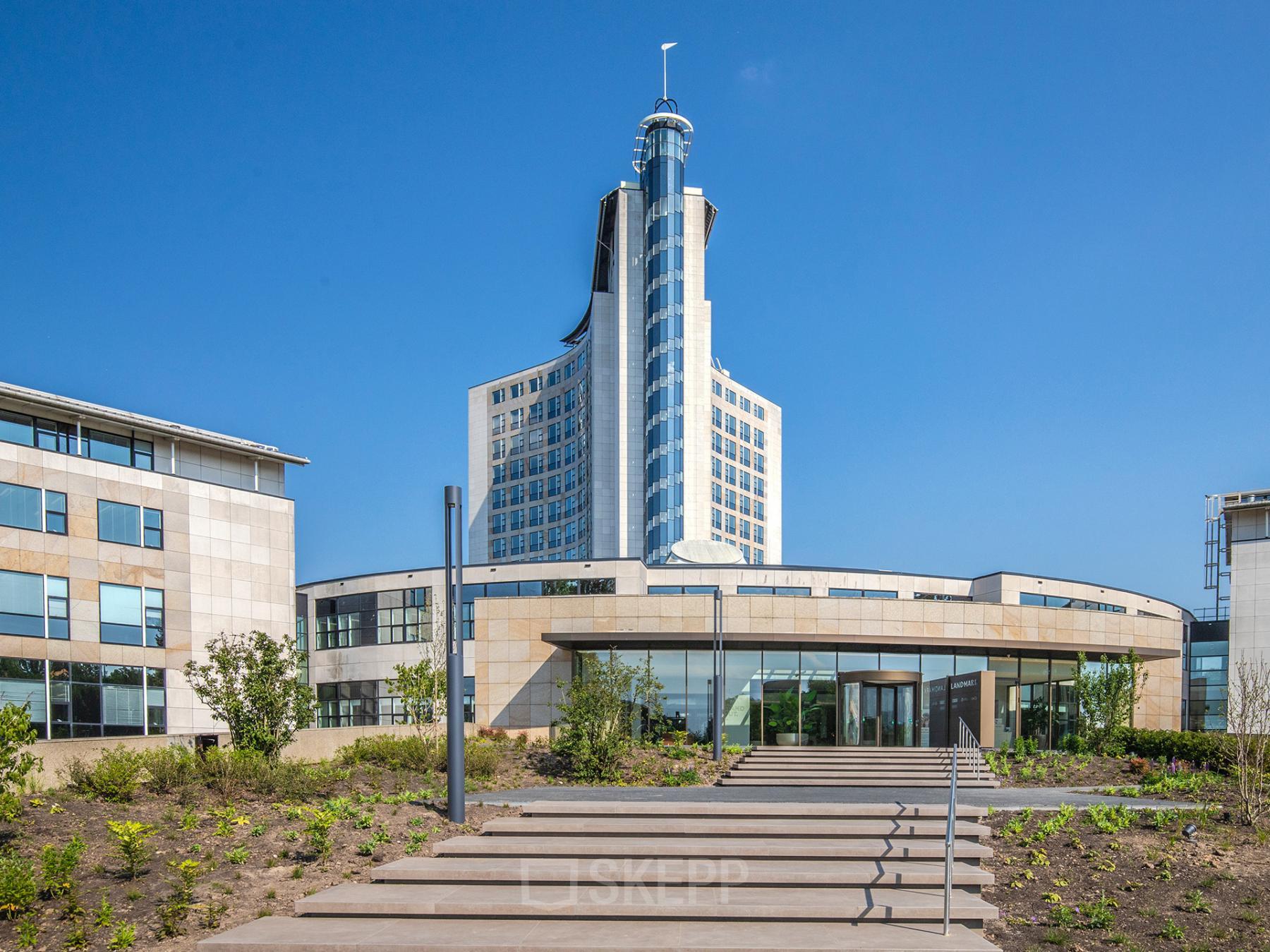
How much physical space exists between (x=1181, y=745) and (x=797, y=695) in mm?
10708

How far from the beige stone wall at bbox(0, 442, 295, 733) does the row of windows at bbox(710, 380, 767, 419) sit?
49374 mm

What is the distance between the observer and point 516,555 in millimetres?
93938

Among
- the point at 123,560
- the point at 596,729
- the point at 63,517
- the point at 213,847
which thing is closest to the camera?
the point at 213,847

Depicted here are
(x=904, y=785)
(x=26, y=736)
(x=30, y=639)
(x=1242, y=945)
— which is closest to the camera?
(x=1242, y=945)

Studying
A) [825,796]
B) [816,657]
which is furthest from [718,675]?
[825,796]

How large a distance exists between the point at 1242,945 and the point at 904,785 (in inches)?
542

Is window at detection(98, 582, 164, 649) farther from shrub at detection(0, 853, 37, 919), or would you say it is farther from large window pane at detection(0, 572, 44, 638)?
shrub at detection(0, 853, 37, 919)

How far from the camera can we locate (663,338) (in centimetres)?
8156

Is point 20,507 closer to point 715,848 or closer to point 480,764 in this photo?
point 480,764

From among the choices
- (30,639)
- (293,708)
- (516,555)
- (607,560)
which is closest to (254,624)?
(30,639)

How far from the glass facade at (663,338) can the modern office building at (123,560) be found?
1496 inches

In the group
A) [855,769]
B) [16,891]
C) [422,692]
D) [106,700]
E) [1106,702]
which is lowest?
[106,700]

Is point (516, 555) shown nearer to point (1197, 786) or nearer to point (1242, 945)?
point (1197, 786)

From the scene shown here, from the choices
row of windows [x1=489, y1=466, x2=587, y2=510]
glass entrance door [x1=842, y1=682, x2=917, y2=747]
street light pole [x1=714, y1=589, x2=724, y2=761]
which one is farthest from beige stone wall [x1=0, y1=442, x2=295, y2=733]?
row of windows [x1=489, y1=466, x2=587, y2=510]
